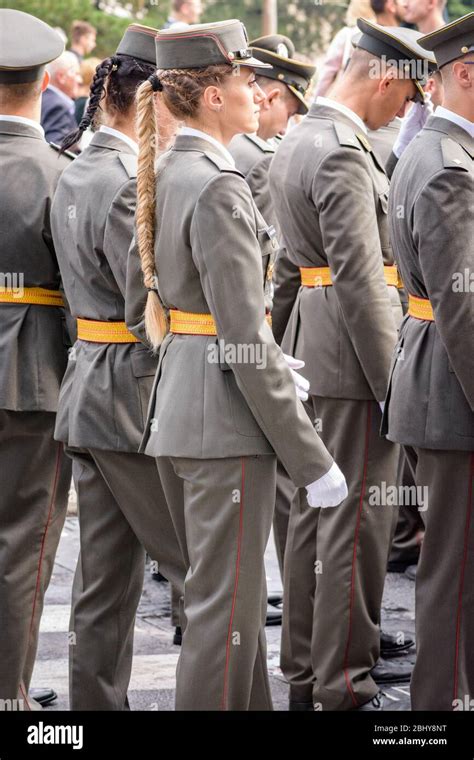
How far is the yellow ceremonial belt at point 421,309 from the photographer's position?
12.7ft

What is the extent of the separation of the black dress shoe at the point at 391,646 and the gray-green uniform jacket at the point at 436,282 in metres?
1.46

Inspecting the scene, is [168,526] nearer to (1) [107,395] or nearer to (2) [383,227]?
(1) [107,395]

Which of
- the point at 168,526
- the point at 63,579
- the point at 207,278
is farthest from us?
the point at 63,579

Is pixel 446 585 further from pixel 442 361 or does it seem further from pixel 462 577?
pixel 442 361

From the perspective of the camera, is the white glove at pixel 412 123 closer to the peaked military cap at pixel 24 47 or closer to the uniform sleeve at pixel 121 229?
the peaked military cap at pixel 24 47

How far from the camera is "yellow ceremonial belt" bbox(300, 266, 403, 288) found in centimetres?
463

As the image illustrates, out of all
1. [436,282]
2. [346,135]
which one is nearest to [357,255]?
[346,135]

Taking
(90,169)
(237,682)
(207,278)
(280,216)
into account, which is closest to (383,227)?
(280,216)

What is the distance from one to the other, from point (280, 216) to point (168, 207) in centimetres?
122

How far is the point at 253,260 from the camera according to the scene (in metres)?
3.43

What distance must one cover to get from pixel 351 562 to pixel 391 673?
0.57 metres

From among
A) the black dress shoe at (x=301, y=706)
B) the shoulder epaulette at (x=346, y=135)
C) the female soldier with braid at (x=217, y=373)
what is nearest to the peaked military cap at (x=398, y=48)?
the shoulder epaulette at (x=346, y=135)

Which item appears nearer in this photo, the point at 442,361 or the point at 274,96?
the point at 442,361

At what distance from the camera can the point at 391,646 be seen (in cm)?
522
